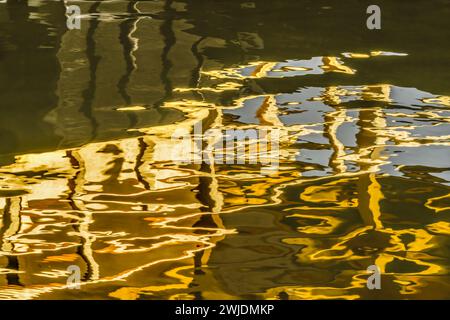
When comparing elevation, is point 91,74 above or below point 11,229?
above

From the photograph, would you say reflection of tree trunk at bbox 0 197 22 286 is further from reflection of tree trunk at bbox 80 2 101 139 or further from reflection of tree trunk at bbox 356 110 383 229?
reflection of tree trunk at bbox 356 110 383 229

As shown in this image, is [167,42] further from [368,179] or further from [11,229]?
[11,229]

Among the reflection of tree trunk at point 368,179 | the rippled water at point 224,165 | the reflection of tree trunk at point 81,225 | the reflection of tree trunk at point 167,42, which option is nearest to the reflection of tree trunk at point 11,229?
the rippled water at point 224,165

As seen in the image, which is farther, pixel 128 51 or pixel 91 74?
pixel 128 51

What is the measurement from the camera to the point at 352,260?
8.83ft

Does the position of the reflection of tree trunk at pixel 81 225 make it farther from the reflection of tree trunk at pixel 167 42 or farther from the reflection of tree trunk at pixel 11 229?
the reflection of tree trunk at pixel 167 42

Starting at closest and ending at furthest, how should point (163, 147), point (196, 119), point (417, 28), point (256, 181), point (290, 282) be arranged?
point (290, 282) < point (256, 181) < point (163, 147) < point (196, 119) < point (417, 28)

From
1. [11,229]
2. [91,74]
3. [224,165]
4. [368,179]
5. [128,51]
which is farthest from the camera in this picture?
[128,51]

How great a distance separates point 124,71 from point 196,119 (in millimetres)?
813

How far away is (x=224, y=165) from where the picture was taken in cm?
347

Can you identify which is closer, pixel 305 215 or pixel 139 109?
pixel 305 215

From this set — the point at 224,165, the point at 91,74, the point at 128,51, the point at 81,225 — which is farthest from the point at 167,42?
the point at 81,225

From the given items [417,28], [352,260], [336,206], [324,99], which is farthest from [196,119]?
[417,28]

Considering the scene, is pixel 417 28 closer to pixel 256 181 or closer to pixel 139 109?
pixel 139 109
